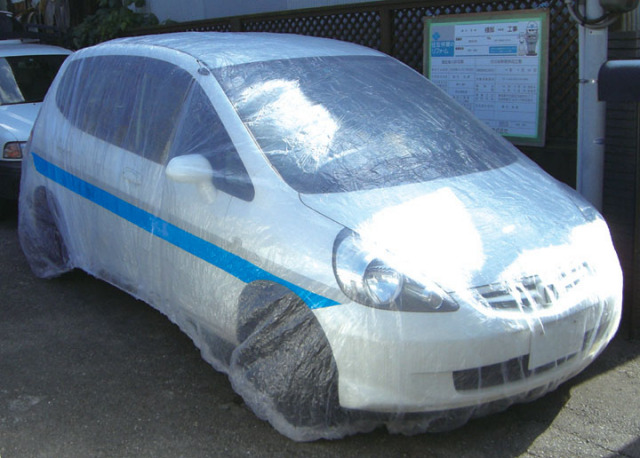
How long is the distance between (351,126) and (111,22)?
7318mm

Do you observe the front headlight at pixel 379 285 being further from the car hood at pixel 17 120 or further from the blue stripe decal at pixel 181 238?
the car hood at pixel 17 120

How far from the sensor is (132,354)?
4191 millimetres

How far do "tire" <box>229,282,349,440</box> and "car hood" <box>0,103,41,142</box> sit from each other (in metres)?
4.14

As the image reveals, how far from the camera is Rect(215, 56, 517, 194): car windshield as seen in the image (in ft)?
11.3

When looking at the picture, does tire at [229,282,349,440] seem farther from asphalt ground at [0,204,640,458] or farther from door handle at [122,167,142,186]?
door handle at [122,167,142,186]

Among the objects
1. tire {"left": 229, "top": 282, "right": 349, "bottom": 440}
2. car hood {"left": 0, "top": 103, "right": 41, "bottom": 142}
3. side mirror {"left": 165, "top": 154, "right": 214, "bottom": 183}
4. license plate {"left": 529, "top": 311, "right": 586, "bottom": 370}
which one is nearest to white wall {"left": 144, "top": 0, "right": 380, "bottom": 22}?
car hood {"left": 0, "top": 103, "right": 41, "bottom": 142}

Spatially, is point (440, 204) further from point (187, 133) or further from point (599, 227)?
point (187, 133)

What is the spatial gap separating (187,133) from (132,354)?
4.21 ft

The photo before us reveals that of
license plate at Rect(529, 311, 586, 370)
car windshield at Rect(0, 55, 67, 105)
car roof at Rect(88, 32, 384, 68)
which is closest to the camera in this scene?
license plate at Rect(529, 311, 586, 370)

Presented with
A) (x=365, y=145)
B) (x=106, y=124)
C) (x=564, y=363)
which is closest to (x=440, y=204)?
(x=365, y=145)

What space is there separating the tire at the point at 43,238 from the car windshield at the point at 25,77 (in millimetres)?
2482

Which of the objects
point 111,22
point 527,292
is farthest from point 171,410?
point 111,22

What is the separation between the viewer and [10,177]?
6.52 m

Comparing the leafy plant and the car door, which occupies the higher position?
the leafy plant
